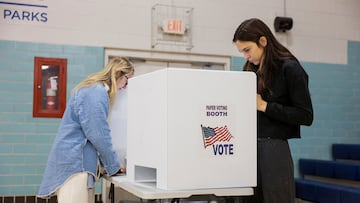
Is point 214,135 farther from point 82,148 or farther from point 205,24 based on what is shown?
point 205,24

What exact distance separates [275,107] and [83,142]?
1051 millimetres

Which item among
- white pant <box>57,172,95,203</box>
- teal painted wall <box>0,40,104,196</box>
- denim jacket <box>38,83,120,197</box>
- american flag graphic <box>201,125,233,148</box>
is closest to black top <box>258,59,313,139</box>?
american flag graphic <box>201,125,233,148</box>

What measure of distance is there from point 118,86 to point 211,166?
994 millimetres

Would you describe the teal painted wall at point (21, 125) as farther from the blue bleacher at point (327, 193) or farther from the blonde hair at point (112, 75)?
the blue bleacher at point (327, 193)

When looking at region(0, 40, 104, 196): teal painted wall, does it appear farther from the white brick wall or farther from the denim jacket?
the denim jacket

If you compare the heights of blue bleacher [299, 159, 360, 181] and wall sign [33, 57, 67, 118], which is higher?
wall sign [33, 57, 67, 118]

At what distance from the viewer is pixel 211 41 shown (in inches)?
183

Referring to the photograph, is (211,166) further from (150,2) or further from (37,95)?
(150,2)

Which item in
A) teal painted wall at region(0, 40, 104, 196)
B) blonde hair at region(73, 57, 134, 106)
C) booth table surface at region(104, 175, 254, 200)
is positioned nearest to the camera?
booth table surface at region(104, 175, 254, 200)

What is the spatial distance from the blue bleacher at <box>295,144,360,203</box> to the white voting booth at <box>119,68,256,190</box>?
2.22m

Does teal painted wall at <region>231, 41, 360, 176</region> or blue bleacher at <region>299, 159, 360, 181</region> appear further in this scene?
teal painted wall at <region>231, 41, 360, 176</region>

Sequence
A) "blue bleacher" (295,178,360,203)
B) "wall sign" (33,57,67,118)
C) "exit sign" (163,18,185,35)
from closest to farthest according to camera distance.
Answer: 1. "blue bleacher" (295,178,360,203)
2. "wall sign" (33,57,67,118)
3. "exit sign" (163,18,185,35)

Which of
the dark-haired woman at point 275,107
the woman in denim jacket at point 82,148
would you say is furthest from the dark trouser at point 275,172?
the woman in denim jacket at point 82,148

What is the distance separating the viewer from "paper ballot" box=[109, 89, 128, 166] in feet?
7.77
